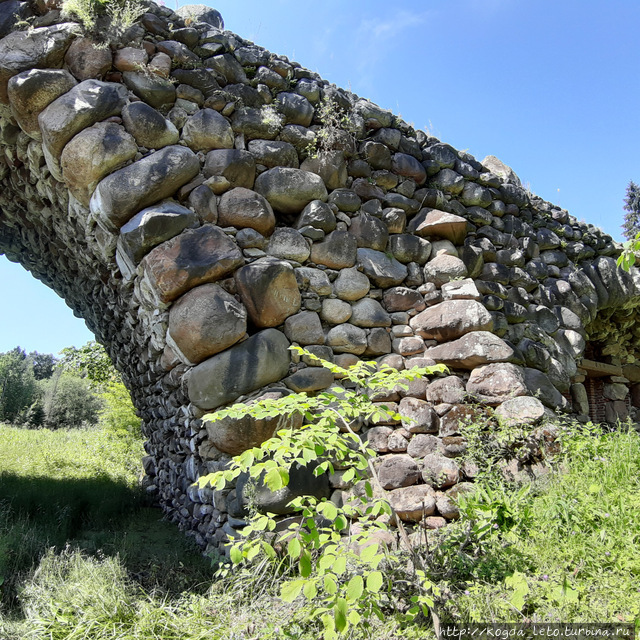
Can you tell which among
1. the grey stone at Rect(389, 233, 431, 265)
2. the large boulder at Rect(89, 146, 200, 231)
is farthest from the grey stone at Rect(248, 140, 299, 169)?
the grey stone at Rect(389, 233, 431, 265)

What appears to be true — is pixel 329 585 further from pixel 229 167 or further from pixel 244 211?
pixel 229 167

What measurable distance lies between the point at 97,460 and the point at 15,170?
400 centimetres

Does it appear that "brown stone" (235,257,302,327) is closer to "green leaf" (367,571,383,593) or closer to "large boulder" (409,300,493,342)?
"large boulder" (409,300,493,342)

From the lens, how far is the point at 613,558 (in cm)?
211

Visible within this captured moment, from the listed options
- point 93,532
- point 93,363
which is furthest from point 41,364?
point 93,532

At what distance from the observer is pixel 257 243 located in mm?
3332

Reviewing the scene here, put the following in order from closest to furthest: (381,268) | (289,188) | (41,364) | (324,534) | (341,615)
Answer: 1. (341,615)
2. (324,534)
3. (289,188)
4. (381,268)
5. (41,364)

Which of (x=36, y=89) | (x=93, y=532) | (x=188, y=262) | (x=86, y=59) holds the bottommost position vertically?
(x=93, y=532)

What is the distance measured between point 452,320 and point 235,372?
172 cm

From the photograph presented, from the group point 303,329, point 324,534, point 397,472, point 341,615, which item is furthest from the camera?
point 303,329

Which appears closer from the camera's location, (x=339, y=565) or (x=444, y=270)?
(x=339, y=565)

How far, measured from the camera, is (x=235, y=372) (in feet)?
9.68

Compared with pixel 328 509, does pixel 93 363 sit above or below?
above

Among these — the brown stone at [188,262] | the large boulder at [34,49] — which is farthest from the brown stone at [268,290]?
the large boulder at [34,49]
